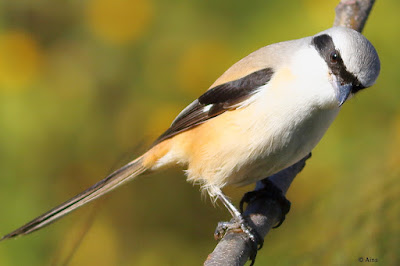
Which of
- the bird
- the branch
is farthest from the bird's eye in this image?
the branch

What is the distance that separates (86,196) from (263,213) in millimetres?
742

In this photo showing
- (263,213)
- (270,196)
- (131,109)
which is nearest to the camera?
(263,213)

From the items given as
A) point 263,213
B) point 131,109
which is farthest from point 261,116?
point 131,109

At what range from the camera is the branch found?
5.95ft

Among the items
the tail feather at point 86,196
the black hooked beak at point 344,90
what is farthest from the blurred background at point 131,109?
the black hooked beak at point 344,90

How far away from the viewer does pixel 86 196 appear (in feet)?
8.29

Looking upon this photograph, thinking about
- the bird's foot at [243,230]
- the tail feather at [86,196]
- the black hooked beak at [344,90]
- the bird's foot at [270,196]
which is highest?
the tail feather at [86,196]

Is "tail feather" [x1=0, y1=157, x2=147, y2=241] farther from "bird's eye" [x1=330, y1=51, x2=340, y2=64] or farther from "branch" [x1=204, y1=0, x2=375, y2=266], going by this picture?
"bird's eye" [x1=330, y1=51, x2=340, y2=64]

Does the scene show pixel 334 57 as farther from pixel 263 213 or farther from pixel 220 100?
pixel 263 213

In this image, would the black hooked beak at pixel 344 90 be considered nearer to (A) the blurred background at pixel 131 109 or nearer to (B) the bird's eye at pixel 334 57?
(B) the bird's eye at pixel 334 57

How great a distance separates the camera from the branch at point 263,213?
71.4 inches

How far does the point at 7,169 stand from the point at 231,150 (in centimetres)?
120

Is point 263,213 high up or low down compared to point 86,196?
down

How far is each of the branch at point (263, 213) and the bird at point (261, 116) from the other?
0.11 metres
